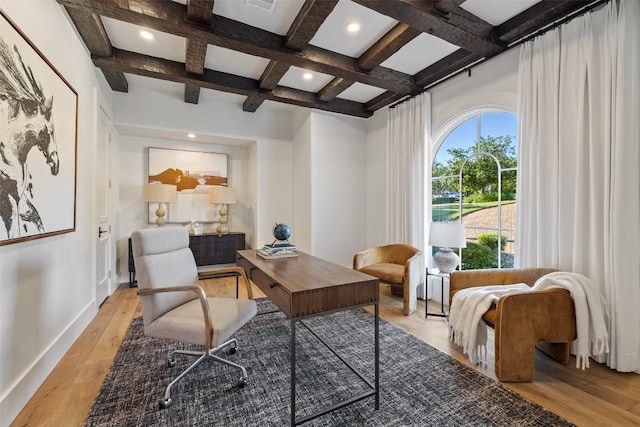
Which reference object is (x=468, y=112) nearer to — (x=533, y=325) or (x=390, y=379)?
(x=533, y=325)

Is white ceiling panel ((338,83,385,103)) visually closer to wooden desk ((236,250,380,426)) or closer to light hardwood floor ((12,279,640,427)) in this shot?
wooden desk ((236,250,380,426))

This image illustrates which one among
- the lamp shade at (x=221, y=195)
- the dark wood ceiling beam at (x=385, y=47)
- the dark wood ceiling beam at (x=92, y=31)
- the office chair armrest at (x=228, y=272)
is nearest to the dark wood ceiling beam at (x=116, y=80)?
the dark wood ceiling beam at (x=92, y=31)

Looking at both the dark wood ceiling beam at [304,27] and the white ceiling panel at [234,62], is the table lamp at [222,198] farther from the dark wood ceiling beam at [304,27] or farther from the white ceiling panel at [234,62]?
the dark wood ceiling beam at [304,27]

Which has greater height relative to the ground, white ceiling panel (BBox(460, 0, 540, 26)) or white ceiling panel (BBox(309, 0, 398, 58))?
white ceiling panel (BBox(309, 0, 398, 58))

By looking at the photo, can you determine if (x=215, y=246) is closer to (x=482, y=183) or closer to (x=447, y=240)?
(x=447, y=240)

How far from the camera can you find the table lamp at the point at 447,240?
2.79m

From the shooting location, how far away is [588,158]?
2158mm

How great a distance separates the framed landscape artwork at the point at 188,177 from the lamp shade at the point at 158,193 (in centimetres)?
37

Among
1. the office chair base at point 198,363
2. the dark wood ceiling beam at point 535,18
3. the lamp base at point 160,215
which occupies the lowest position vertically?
the office chair base at point 198,363

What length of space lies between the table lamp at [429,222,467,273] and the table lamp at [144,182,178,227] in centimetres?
389

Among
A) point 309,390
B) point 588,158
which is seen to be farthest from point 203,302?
point 588,158

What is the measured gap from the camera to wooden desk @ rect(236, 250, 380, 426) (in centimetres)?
143

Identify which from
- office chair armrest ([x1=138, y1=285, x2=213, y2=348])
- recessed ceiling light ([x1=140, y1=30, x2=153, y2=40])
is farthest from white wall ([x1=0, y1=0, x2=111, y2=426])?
office chair armrest ([x1=138, y1=285, x2=213, y2=348])

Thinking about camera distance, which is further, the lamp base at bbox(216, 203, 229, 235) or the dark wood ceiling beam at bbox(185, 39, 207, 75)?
the lamp base at bbox(216, 203, 229, 235)
